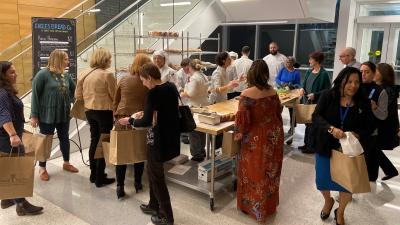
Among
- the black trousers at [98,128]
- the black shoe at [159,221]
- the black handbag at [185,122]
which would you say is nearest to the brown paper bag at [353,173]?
the black handbag at [185,122]

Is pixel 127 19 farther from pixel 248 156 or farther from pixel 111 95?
pixel 248 156

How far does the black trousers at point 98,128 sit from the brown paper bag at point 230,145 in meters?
1.20

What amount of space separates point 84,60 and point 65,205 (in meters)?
3.01

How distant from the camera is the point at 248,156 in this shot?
8.72ft

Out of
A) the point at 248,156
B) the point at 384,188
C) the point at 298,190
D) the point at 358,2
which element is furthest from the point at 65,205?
the point at 358,2

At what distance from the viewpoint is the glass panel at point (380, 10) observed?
789 centimetres

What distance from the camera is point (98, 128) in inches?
128

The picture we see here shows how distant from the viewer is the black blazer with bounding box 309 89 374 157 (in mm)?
2372

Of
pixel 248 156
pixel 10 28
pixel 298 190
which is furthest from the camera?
pixel 10 28

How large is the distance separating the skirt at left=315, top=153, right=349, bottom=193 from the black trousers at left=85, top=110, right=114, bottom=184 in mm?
1964

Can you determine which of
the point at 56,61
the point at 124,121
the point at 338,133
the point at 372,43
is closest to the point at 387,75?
the point at 338,133

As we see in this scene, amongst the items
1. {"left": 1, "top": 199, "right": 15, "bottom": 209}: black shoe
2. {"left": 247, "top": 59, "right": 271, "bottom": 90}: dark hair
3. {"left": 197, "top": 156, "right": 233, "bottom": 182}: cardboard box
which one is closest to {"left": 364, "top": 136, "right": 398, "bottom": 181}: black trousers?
{"left": 197, "top": 156, "right": 233, "bottom": 182}: cardboard box

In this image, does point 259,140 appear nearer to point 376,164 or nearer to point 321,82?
point 376,164

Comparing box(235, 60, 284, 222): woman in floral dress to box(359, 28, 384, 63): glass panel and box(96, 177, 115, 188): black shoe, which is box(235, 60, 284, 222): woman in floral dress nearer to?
box(96, 177, 115, 188): black shoe
